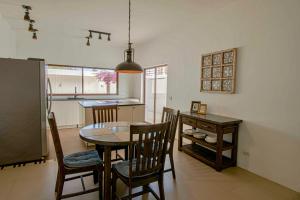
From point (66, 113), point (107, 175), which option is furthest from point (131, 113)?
point (107, 175)

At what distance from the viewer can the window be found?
542cm

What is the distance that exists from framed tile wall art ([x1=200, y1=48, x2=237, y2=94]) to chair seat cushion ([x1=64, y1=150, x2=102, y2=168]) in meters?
2.37

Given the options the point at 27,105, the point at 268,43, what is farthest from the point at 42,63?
the point at 268,43

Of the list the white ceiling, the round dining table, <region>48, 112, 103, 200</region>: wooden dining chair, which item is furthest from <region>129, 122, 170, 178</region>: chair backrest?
the white ceiling

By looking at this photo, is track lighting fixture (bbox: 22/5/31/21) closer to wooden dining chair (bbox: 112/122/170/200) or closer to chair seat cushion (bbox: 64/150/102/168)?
chair seat cushion (bbox: 64/150/102/168)

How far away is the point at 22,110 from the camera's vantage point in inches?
118

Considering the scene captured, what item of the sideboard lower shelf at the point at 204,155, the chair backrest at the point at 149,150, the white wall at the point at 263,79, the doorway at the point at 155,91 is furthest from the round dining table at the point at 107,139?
the doorway at the point at 155,91

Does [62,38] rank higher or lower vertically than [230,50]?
higher

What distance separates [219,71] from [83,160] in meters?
2.64

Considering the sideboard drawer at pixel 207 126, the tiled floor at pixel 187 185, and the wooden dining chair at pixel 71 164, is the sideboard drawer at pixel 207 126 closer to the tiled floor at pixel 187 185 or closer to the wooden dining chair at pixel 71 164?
the tiled floor at pixel 187 185

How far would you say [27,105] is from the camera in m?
3.02

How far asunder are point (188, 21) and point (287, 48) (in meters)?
2.06

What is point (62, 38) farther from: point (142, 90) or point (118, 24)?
point (142, 90)

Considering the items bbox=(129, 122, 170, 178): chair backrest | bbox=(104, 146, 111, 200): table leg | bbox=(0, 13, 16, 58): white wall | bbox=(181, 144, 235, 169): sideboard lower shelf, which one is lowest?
bbox=(181, 144, 235, 169): sideboard lower shelf
